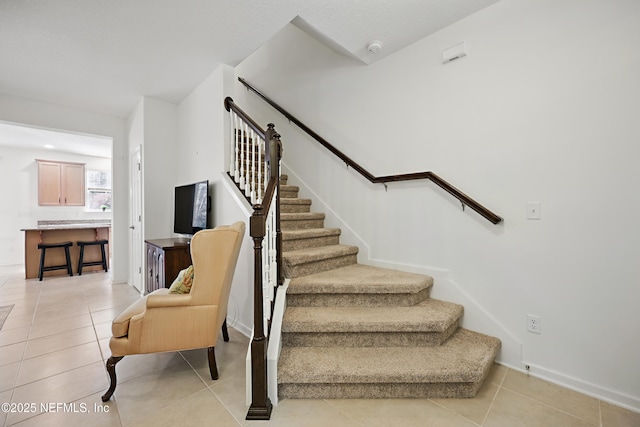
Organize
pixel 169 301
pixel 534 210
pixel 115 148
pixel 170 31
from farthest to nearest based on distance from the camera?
1. pixel 115 148
2. pixel 170 31
3. pixel 534 210
4. pixel 169 301

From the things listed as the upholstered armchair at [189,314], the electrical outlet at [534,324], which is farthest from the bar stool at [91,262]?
the electrical outlet at [534,324]

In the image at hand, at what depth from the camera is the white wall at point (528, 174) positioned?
1729mm

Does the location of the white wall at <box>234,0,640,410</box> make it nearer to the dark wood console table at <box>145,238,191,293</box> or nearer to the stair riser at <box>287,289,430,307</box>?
the stair riser at <box>287,289,430,307</box>

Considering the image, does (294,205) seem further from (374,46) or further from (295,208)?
(374,46)

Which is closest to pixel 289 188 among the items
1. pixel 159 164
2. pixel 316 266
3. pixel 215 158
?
pixel 215 158

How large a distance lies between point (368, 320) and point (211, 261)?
121 cm

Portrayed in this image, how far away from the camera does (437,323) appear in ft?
6.57

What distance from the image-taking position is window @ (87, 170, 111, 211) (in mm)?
7383

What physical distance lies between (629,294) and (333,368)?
1895 millimetres

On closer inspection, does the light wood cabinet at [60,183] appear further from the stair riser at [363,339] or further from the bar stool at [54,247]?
the stair riser at [363,339]

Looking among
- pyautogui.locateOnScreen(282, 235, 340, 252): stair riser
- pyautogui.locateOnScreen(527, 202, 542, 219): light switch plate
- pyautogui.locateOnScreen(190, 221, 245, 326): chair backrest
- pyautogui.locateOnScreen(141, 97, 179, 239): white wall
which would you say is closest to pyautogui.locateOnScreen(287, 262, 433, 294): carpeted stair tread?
pyautogui.locateOnScreen(282, 235, 340, 252): stair riser

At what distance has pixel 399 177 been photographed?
276 centimetres

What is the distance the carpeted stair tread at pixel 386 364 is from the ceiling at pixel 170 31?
2.65 metres

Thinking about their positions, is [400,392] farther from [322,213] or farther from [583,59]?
[583,59]
